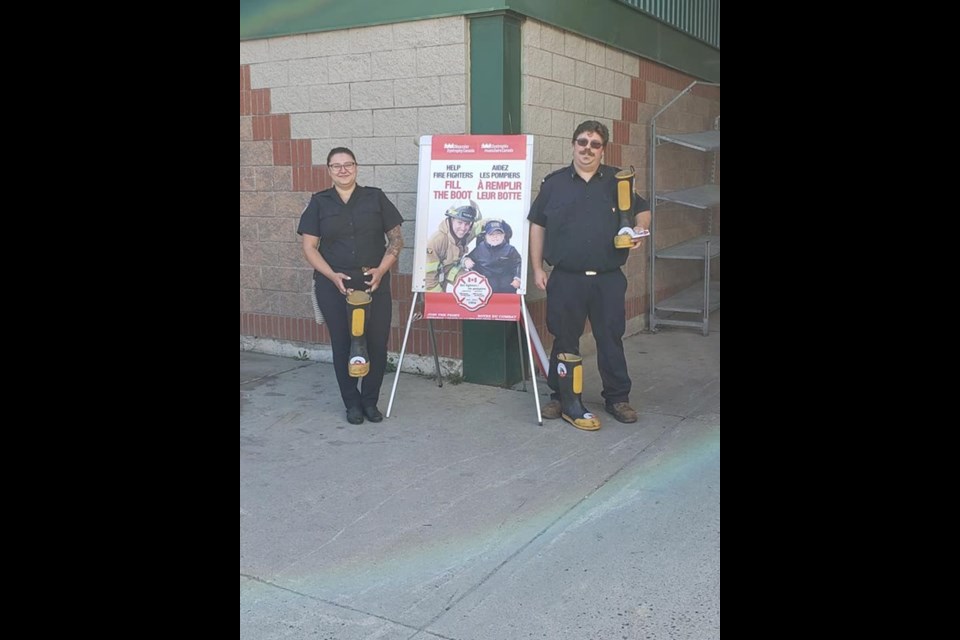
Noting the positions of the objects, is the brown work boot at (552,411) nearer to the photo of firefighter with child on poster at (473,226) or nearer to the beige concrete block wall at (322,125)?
the photo of firefighter with child on poster at (473,226)

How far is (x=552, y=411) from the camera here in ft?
18.1

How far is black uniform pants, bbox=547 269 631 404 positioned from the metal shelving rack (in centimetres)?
294

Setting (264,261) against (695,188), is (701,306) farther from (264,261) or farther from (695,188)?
(264,261)

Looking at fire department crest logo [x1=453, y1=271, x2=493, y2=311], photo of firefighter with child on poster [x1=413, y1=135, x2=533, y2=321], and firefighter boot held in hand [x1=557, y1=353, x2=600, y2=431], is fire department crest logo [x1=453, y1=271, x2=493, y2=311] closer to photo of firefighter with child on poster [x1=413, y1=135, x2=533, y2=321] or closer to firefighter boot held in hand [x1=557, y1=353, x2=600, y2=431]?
photo of firefighter with child on poster [x1=413, y1=135, x2=533, y2=321]

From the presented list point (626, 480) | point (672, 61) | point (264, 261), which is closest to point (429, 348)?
point (264, 261)

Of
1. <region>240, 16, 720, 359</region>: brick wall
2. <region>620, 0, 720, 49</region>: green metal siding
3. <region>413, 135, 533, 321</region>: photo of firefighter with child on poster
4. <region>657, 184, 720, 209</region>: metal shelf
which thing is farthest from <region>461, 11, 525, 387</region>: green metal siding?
<region>657, 184, 720, 209</region>: metal shelf

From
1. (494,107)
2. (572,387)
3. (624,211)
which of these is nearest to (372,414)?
(572,387)

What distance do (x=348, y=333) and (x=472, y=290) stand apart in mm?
837

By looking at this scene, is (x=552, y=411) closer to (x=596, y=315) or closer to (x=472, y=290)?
(x=596, y=315)

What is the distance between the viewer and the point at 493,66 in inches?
234

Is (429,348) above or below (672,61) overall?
below

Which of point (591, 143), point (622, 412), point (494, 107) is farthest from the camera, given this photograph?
point (494, 107)

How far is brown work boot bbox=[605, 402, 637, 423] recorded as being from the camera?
5.42m
